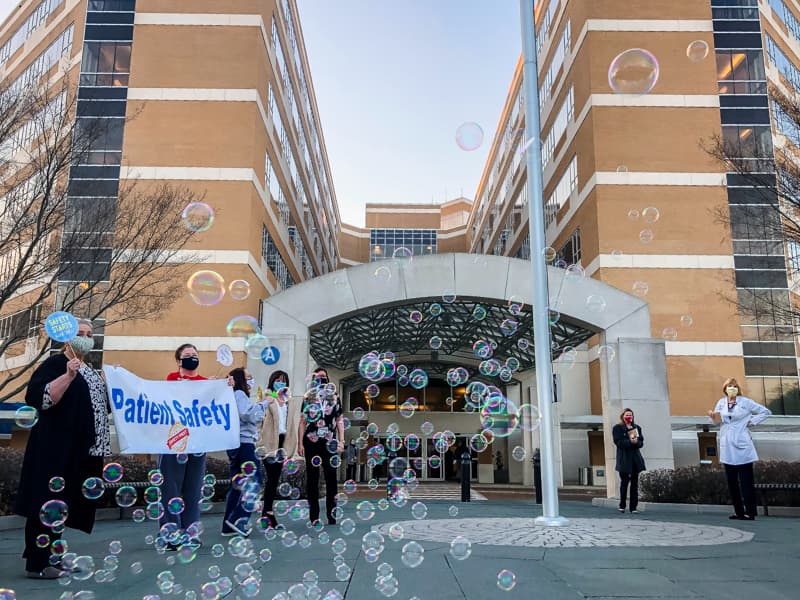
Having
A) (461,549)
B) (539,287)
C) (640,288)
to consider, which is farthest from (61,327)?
(640,288)

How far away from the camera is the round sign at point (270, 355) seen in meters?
15.0

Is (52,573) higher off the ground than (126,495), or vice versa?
(126,495)

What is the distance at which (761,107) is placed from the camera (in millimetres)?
32500

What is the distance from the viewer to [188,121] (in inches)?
1208

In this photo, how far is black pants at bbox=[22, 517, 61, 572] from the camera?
5.31m

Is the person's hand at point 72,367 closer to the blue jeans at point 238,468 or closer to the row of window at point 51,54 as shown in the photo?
the blue jeans at point 238,468

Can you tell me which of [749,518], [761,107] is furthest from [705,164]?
[749,518]

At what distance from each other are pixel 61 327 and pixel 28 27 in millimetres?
39885

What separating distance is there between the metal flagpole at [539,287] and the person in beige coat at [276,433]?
3281mm

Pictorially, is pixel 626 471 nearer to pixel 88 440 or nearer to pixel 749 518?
pixel 749 518

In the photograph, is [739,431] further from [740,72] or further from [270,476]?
[740,72]

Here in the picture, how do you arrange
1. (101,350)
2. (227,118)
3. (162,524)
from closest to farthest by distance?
(162,524) < (101,350) < (227,118)

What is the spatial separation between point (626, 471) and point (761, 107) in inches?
1020

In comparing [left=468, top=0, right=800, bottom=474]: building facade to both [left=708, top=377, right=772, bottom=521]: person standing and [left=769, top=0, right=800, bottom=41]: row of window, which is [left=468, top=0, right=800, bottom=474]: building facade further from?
[left=708, top=377, right=772, bottom=521]: person standing
